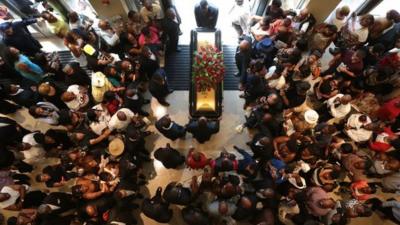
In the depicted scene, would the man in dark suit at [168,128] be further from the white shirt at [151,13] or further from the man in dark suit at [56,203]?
the white shirt at [151,13]

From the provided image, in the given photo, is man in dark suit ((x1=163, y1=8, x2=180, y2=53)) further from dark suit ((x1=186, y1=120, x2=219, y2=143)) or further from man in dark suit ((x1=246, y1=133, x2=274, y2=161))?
man in dark suit ((x1=246, y1=133, x2=274, y2=161))

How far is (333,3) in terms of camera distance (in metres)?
5.62

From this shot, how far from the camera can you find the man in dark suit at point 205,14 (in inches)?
230

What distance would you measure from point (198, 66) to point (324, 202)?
3.16 metres

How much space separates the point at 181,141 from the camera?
6359mm

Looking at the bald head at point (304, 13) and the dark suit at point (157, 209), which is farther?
the bald head at point (304, 13)

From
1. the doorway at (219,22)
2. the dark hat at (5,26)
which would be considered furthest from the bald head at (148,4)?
the dark hat at (5,26)

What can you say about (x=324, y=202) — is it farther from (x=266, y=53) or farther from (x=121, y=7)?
(x=121, y=7)

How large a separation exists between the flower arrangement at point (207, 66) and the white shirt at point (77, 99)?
6.94 ft

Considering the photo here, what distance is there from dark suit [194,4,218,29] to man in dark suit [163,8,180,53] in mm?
457

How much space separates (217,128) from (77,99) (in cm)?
262

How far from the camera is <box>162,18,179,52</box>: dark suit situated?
19.9 ft

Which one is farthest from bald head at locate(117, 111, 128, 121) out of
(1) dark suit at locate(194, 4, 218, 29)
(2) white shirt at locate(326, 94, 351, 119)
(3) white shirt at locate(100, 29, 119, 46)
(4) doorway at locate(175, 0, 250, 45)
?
(2) white shirt at locate(326, 94, 351, 119)

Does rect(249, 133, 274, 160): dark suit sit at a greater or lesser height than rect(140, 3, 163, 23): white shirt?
lesser
